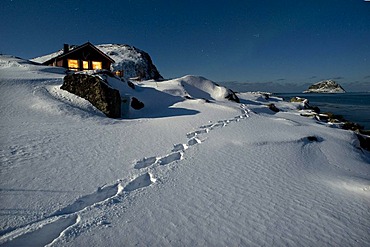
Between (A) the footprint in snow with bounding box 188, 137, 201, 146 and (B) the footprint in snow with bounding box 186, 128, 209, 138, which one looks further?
(B) the footprint in snow with bounding box 186, 128, 209, 138

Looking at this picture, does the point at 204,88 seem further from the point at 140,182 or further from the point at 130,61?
the point at 130,61

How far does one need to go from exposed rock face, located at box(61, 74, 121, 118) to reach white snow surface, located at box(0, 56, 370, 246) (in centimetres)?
256

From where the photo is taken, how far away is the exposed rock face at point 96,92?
11.7 m

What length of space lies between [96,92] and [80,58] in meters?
24.1

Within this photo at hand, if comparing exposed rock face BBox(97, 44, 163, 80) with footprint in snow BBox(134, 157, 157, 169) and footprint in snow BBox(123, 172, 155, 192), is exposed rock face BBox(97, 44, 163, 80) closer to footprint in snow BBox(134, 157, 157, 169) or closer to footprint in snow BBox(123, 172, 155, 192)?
footprint in snow BBox(134, 157, 157, 169)

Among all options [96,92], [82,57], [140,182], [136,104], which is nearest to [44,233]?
[140,182]

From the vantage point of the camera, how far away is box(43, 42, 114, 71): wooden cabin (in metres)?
30.5

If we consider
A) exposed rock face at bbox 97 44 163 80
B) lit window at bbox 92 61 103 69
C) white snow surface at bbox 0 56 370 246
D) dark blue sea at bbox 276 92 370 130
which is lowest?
dark blue sea at bbox 276 92 370 130

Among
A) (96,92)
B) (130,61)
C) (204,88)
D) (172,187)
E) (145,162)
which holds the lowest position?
(172,187)

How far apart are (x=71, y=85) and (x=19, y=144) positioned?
7.74m

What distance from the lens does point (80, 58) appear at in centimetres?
3133

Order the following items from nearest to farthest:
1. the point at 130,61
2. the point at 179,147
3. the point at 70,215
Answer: the point at 70,215
the point at 179,147
the point at 130,61

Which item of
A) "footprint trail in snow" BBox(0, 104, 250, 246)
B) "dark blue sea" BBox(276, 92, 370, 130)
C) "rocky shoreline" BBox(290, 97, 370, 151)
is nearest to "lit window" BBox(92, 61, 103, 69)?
"rocky shoreline" BBox(290, 97, 370, 151)

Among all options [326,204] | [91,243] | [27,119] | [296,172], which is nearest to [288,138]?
[296,172]
